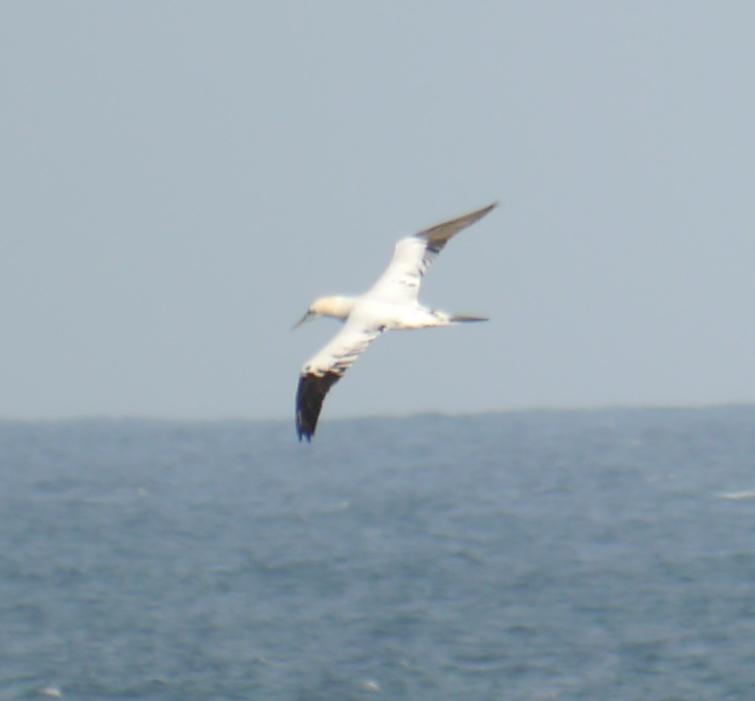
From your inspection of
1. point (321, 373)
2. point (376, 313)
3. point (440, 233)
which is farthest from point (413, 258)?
point (321, 373)

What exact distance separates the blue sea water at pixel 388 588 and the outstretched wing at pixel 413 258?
3310cm

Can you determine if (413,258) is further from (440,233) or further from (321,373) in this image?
(321,373)

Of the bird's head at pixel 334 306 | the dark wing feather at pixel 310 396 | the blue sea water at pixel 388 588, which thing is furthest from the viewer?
the blue sea water at pixel 388 588

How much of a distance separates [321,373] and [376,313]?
134 cm

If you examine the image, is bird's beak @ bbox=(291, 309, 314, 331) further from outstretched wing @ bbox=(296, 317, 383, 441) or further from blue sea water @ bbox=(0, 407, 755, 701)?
blue sea water @ bbox=(0, 407, 755, 701)

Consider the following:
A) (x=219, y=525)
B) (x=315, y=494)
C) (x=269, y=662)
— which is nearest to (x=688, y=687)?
(x=269, y=662)

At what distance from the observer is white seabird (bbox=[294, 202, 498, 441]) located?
26375mm

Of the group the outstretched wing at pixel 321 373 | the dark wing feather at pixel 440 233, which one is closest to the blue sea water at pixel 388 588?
the dark wing feather at pixel 440 233

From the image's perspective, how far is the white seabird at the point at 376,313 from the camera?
2638cm

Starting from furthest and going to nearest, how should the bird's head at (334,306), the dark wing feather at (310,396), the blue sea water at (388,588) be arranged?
the blue sea water at (388,588)
the bird's head at (334,306)
the dark wing feather at (310,396)

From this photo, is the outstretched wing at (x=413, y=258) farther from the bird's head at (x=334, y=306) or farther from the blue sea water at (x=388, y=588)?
the blue sea water at (x=388, y=588)

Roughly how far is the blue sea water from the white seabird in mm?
33214

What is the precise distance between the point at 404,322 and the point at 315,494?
116 metres

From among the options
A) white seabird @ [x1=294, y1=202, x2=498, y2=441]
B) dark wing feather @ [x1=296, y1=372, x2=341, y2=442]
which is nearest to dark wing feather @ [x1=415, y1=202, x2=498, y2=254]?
white seabird @ [x1=294, y1=202, x2=498, y2=441]
